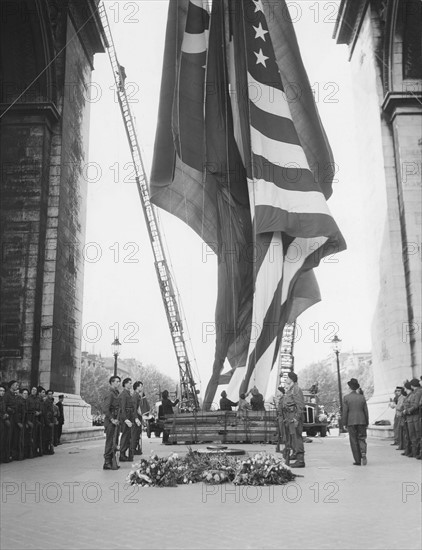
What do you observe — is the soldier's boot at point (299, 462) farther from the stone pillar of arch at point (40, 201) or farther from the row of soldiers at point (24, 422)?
the stone pillar of arch at point (40, 201)

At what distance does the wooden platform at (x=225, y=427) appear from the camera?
19.8 metres

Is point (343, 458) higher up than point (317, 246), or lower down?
lower down

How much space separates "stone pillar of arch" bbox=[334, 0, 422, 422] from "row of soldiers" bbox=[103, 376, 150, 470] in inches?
438

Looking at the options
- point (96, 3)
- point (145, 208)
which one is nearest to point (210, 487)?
point (96, 3)

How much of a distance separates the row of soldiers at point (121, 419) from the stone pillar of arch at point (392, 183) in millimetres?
11119

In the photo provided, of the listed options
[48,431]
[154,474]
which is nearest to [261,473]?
[154,474]

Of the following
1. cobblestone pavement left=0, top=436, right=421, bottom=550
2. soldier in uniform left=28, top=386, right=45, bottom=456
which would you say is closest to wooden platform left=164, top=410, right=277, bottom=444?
soldier in uniform left=28, top=386, right=45, bottom=456

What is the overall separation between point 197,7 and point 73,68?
6.04 metres

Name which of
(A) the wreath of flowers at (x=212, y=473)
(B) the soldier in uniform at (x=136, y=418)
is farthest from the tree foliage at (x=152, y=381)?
(A) the wreath of flowers at (x=212, y=473)

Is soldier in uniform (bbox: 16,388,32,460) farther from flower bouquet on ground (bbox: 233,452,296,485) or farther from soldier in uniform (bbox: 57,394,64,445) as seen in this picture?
flower bouquet on ground (bbox: 233,452,296,485)

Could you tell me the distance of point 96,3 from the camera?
28.9m

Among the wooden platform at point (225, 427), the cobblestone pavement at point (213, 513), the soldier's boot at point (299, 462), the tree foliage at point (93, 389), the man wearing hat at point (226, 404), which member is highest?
the tree foliage at point (93, 389)

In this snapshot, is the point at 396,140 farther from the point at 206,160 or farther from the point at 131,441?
the point at 131,441

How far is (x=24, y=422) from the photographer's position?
1641 centimetres
